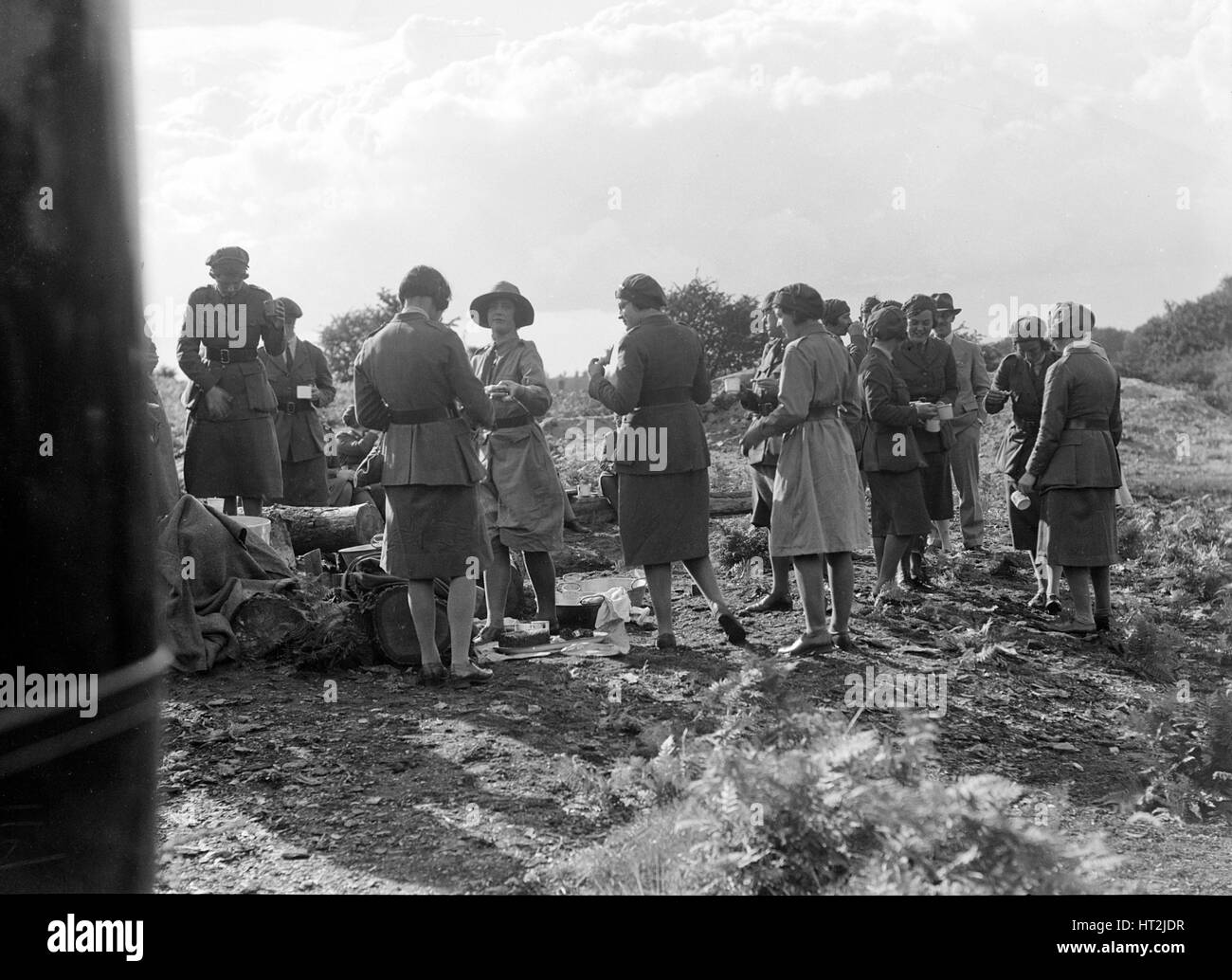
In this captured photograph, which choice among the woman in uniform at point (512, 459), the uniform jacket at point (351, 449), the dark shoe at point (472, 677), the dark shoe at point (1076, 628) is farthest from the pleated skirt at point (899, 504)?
the uniform jacket at point (351, 449)

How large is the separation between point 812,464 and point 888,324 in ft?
5.81

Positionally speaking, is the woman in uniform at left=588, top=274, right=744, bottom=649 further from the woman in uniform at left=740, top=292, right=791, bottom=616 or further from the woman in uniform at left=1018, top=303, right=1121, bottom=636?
the woman in uniform at left=1018, top=303, right=1121, bottom=636

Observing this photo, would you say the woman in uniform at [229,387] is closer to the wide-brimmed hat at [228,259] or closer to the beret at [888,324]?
the wide-brimmed hat at [228,259]

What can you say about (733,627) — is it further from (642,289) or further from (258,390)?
(258,390)

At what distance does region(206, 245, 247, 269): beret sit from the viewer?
746 cm

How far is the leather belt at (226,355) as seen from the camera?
7.68 meters

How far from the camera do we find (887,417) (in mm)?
7707

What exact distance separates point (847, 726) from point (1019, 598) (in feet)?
17.0

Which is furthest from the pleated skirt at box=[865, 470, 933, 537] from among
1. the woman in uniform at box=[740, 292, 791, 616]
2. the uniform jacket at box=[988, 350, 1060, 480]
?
the uniform jacket at box=[988, 350, 1060, 480]

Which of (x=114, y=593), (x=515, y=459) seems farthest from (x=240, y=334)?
(x=114, y=593)

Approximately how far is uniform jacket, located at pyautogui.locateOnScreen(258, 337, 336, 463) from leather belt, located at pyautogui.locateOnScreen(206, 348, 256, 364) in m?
1.04

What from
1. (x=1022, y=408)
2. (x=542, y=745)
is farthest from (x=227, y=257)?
(x=1022, y=408)
